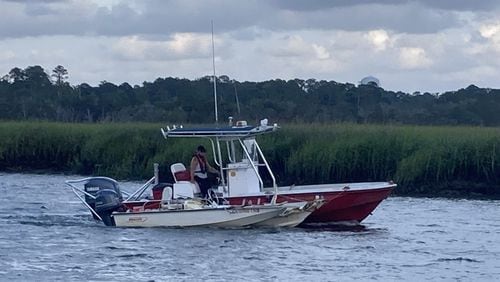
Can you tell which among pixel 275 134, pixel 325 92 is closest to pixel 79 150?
pixel 275 134

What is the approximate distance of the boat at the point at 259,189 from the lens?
2903 centimetres

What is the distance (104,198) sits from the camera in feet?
98.5

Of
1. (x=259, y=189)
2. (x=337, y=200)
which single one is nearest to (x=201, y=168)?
Result: (x=259, y=189)

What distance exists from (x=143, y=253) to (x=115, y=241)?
1925 mm

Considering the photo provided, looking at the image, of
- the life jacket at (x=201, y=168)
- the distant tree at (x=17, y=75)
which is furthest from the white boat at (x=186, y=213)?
the distant tree at (x=17, y=75)

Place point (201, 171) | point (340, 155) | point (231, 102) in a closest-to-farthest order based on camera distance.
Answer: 1. point (201, 171)
2. point (340, 155)
3. point (231, 102)

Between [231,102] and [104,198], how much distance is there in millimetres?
45071

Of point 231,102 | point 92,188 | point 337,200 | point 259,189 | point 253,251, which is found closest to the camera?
point 253,251

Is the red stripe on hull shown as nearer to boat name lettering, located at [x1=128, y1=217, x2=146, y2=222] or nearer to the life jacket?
the life jacket

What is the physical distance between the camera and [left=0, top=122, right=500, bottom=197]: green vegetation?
134ft

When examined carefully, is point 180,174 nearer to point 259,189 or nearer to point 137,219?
point 137,219

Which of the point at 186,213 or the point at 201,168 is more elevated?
the point at 201,168

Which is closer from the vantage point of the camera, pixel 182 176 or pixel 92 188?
pixel 182 176

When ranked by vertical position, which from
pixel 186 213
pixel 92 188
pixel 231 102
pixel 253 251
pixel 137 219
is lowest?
pixel 253 251
